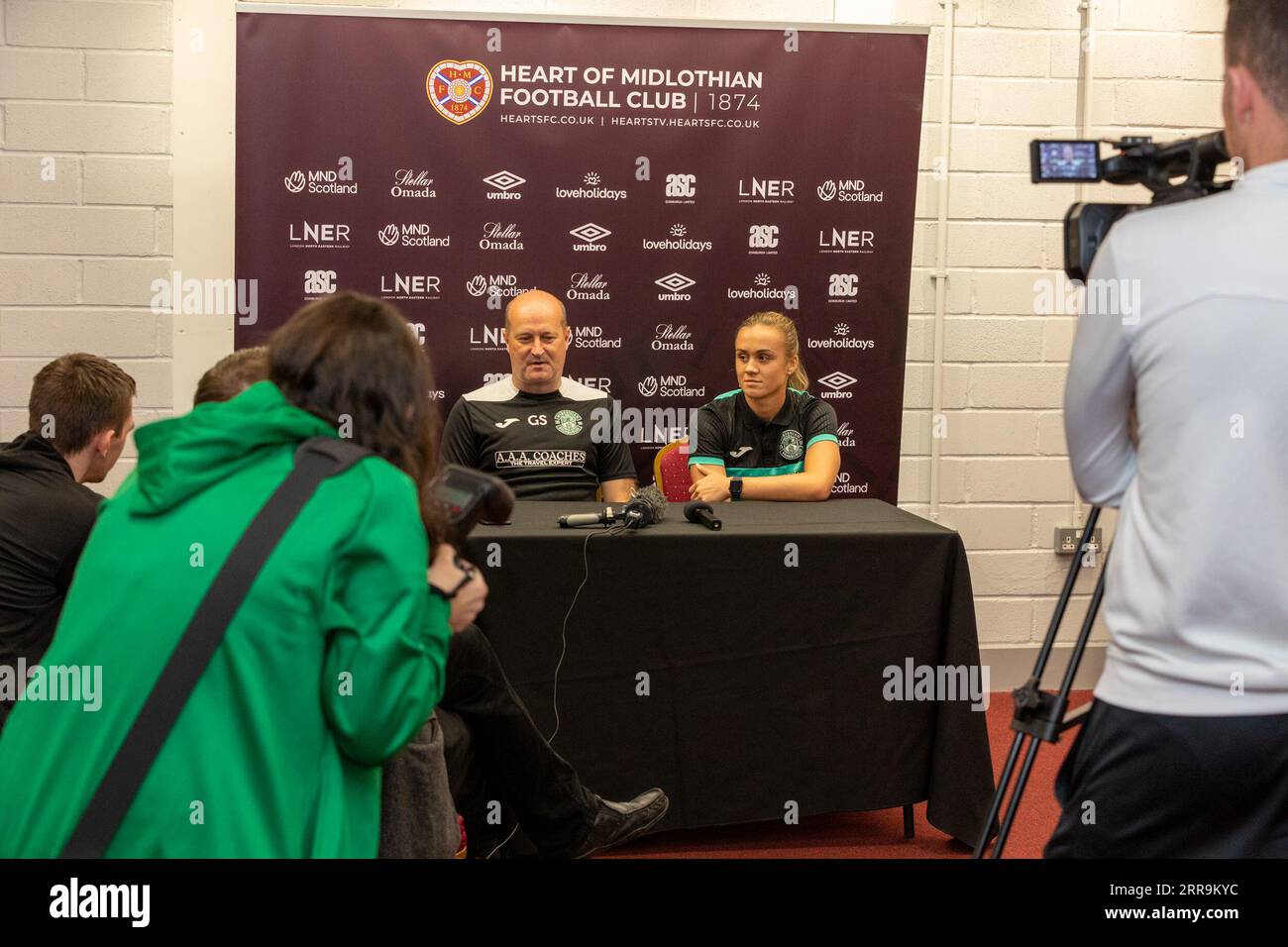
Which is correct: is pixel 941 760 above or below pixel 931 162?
below

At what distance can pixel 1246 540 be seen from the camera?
120 centimetres

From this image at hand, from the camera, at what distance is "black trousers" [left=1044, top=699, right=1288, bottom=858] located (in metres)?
1.21

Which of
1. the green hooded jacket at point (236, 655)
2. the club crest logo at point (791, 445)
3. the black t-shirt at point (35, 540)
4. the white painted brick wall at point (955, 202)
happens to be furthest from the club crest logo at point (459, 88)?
the green hooded jacket at point (236, 655)

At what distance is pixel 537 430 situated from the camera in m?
3.73

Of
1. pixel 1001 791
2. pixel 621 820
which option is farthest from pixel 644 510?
pixel 1001 791

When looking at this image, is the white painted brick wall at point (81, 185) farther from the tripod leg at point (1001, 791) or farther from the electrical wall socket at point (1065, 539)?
the tripod leg at point (1001, 791)

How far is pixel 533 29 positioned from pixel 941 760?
8.93ft

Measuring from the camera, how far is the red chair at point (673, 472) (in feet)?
12.8

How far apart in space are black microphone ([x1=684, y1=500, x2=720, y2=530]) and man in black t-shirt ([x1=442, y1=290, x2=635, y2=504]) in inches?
27.8

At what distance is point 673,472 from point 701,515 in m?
0.94

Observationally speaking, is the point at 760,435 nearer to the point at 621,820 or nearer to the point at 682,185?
the point at 682,185

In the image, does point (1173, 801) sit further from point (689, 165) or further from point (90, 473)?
point (689, 165)

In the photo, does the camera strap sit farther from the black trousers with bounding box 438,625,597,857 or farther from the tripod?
the black trousers with bounding box 438,625,597,857
